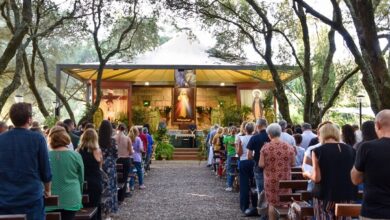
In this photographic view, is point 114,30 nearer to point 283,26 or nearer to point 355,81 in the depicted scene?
point 283,26

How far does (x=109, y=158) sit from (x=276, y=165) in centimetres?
281

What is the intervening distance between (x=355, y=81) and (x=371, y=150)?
91.1ft

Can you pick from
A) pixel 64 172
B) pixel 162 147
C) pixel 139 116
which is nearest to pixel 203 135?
pixel 162 147

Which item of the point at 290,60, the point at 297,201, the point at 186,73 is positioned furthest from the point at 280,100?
the point at 186,73

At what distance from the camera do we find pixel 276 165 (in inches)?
310

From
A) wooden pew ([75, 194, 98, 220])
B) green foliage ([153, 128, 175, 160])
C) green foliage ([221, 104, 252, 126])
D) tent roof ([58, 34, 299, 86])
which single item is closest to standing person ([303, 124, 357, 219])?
wooden pew ([75, 194, 98, 220])

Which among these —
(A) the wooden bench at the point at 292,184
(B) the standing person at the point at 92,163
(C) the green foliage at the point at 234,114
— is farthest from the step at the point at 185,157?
(A) the wooden bench at the point at 292,184

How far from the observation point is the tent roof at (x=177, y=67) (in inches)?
1153

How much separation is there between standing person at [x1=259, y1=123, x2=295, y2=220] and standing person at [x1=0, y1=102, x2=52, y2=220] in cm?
361

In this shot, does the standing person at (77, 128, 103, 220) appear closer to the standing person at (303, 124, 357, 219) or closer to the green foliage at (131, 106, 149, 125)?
the standing person at (303, 124, 357, 219)

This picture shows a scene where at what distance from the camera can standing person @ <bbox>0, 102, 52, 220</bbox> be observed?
487cm

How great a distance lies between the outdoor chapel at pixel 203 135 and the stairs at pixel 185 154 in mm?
57

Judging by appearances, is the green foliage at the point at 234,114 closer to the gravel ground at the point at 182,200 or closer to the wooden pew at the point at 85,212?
the gravel ground at the point at 182,200

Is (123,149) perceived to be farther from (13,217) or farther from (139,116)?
(139,116)
